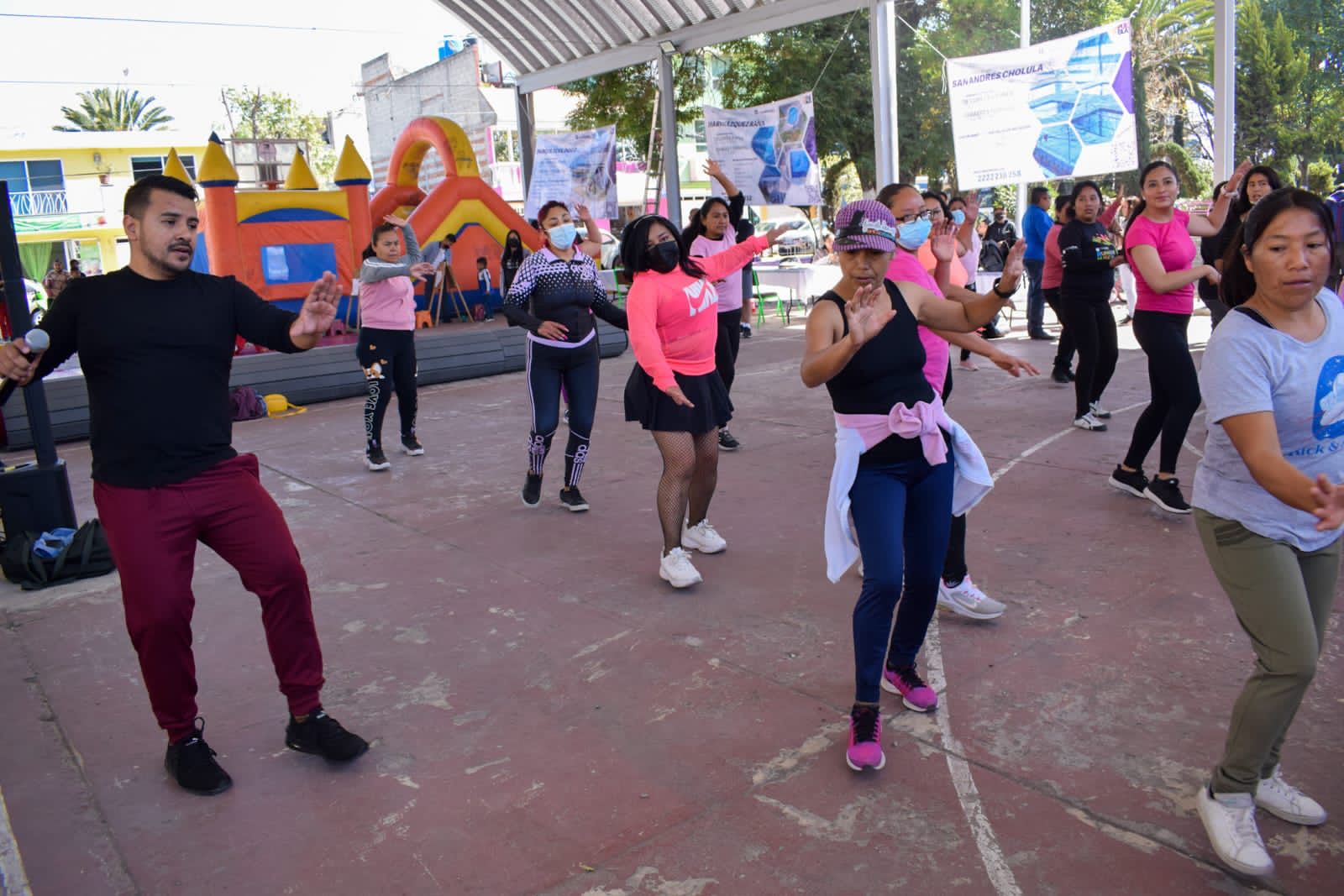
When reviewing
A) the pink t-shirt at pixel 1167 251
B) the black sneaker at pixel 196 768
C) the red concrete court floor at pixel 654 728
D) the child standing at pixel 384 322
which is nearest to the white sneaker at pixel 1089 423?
the red concrete court floor at pixel 654 728

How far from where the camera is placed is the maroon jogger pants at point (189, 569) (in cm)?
327

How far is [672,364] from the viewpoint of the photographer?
5.24 metres

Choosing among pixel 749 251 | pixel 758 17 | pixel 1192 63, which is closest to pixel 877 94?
pixel 758 17

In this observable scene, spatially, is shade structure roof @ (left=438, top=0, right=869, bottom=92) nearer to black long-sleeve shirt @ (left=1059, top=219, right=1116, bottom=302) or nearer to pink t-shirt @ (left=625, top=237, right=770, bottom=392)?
black long-sleeve shirt @ (left=1059, top=219, right=1116, bottom=302)

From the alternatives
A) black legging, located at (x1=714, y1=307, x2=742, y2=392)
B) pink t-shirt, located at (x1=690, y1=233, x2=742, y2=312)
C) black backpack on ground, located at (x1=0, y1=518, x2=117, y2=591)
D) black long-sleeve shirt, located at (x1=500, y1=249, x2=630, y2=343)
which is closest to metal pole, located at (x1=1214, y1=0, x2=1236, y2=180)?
Result: pink t-shirt, located at (x1=690, y1=233, x2=742, y2=312)

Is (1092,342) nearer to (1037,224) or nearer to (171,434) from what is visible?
(1037,224)

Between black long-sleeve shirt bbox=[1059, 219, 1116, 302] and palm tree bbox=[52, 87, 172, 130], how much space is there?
59755mm

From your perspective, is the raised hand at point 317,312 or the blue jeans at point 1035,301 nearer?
the raised hand at point 317,312

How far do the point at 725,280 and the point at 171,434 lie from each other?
5.42 metres

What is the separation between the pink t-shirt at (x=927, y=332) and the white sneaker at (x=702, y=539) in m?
1.53

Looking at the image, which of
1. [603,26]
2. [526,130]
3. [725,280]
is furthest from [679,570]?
[526,130]

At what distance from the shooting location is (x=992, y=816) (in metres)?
3.04

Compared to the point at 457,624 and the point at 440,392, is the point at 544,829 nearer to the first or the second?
the point at 457,624

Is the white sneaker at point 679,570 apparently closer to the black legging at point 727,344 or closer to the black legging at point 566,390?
the black legging at point 566,390
